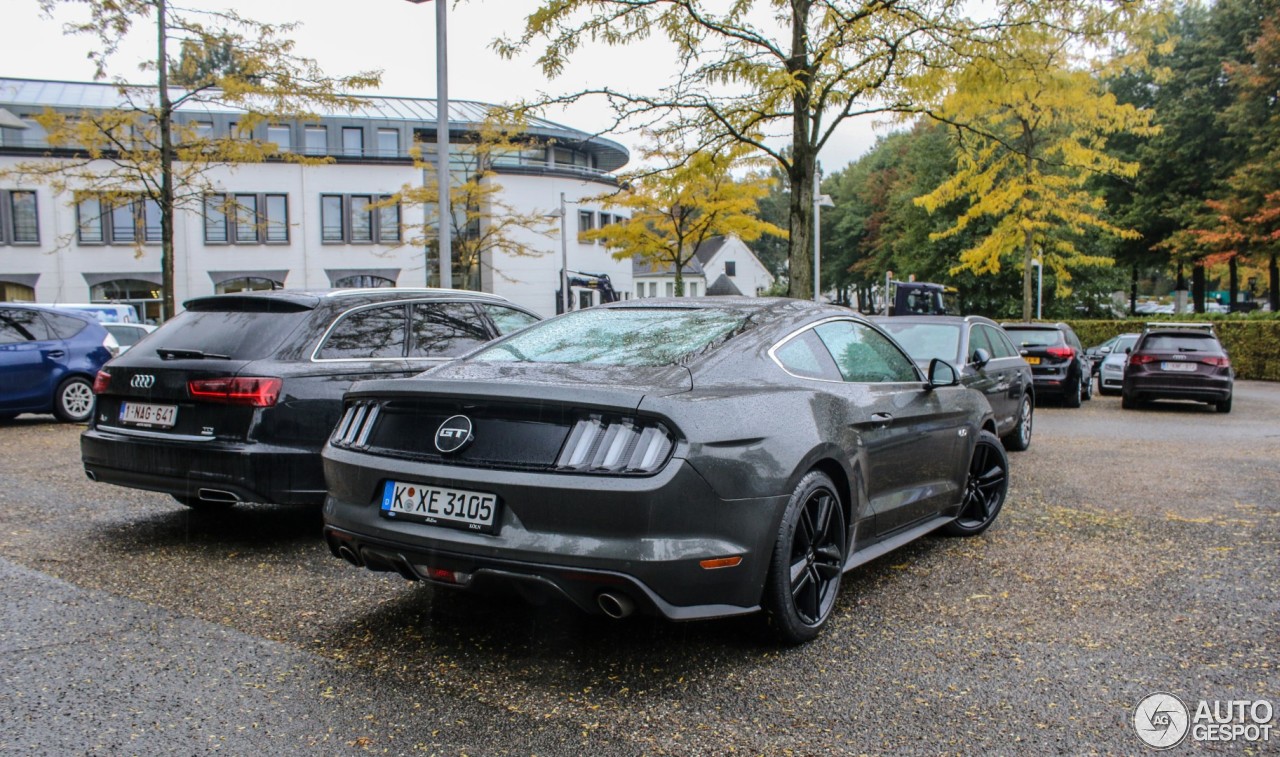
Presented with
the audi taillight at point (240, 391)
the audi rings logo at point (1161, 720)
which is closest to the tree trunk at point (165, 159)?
the audi taillight at point (240, 391)

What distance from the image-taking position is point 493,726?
3164mm

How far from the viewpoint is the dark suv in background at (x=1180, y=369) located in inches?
620

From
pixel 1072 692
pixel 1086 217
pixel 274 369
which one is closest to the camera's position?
pixel 1072 692

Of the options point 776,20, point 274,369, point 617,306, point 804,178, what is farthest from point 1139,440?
point 274,369

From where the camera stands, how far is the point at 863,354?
4980mm

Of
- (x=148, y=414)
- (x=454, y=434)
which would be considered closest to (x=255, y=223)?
(x=148, y=414)

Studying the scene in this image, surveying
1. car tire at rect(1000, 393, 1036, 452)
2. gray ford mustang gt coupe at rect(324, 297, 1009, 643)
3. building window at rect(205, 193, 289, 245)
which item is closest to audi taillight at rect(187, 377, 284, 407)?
gray ford mustang gt coupe at rect(324, 297, 1009, 643)

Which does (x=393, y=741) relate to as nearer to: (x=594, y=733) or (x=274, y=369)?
(x=594, y=733)

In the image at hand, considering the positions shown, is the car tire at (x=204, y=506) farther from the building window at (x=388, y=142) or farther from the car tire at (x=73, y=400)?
the building window at (x=388, y=142)

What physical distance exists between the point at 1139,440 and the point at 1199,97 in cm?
3825

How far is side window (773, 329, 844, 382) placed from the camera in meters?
4.25

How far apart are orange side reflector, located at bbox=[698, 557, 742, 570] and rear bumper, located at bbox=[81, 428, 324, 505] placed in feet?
9.42

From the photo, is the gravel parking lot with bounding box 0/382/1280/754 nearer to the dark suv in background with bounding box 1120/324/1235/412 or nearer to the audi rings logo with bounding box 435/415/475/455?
the audi rings logo with bounding box 435/415/475/455

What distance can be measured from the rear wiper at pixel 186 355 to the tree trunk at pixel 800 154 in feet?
24.0
